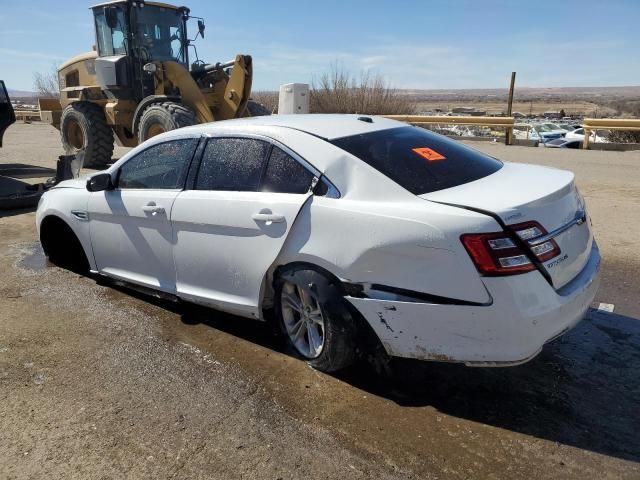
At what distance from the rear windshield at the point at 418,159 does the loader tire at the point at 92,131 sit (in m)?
9.87

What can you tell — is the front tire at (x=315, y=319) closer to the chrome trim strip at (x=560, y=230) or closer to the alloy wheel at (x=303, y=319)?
the alloy wheel at (x=303, y=319)

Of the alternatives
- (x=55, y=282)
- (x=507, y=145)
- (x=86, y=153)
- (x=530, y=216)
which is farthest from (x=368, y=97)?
(x=530, y=216)

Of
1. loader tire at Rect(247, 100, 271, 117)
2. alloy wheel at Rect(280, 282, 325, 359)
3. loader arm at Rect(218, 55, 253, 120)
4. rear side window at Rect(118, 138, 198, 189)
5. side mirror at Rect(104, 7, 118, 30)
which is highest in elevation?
side mirror at Rect(104, 7, 118, 30)

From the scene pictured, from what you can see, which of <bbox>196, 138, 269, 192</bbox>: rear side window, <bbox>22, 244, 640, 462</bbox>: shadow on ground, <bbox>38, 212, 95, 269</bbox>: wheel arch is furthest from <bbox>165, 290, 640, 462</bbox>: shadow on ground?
<bbox>38, 212, 95, 269</bbox>: wheel arch

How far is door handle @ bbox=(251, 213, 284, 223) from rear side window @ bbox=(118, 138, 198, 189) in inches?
34.5

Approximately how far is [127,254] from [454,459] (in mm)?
2954

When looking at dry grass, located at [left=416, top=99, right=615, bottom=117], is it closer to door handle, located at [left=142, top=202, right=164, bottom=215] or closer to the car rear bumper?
door handle, located at [left=142, top=202, right=164, bottom=215]

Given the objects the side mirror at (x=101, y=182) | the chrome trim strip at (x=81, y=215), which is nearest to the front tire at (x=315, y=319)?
the side mirror at (x=101, y=182)

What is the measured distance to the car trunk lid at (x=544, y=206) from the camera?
2757 millimetres

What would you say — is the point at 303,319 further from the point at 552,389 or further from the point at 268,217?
the point at 552,389

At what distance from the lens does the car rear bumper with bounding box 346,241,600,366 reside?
2633mm

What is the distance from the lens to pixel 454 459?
2594mm

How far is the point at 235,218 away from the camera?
11.4ft

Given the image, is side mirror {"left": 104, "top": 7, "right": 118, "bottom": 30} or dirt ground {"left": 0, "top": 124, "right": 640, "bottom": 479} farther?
side mirror {"left": 104, "top": 7, "right": 118, "bottom": 30}
